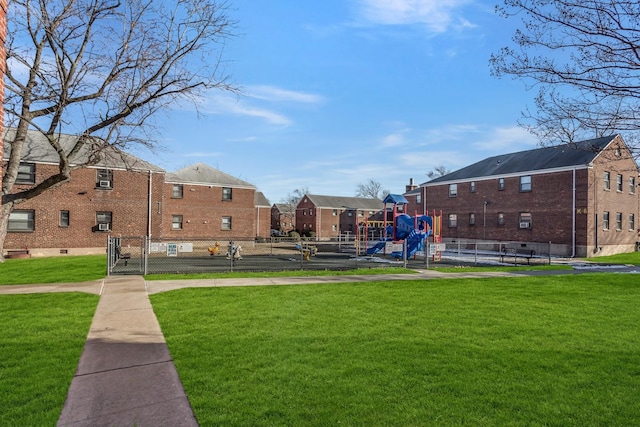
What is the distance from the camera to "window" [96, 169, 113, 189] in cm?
2919

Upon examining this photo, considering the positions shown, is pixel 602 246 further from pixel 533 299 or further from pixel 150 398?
pixel 150 398

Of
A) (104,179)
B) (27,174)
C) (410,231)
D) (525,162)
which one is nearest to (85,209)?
(104,179)

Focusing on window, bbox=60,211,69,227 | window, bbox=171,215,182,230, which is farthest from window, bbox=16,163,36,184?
window, bbox=171,215,182,230

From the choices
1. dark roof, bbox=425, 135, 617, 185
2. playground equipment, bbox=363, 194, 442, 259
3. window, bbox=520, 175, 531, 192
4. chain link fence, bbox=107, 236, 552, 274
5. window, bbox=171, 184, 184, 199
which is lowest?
chain link fence, bbox=107, 236, 552, 274

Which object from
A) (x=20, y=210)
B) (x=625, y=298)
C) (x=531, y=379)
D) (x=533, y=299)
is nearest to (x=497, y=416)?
(x=531, y=379)

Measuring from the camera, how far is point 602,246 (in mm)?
31234

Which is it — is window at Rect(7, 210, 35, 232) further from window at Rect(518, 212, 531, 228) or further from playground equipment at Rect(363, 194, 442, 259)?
window at Rect(518, 212, 531, 228)

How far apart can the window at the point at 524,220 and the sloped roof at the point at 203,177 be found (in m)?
24.8

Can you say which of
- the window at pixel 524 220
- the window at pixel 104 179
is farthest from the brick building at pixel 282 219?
the window at pixel 104 179

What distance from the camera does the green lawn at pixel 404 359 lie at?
13.7 ft

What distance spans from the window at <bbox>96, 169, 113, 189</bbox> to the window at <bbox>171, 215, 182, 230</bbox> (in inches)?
299

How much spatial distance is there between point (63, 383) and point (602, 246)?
36368mm

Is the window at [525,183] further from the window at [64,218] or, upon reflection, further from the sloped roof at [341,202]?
the window at [64,218]

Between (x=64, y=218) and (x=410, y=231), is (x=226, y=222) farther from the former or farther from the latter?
(x=410, y=231)
